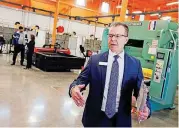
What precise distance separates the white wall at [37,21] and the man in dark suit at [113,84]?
12.5 m

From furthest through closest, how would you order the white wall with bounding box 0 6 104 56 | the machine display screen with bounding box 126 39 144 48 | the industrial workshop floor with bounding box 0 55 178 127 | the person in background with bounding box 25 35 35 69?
the white wall with bounding box 0 6 104 56 → the person in background with bounding box 25 35 35 69 → the machine display screen with bounding box 126 39 144 48 → the industrial workshop floor with bounding box 0 55 178 127

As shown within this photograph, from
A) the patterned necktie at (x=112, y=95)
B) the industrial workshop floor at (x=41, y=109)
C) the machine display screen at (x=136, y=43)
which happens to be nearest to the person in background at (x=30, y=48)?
the industrial workshop floor at (x=41, y=109)

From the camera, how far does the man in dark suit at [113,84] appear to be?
1.48m

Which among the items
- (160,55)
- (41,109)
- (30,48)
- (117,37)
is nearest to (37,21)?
(30,48)

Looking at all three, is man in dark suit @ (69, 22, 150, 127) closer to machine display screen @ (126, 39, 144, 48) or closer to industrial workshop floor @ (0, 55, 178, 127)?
industrial workshop floor @ (0, 55, 178, 127)

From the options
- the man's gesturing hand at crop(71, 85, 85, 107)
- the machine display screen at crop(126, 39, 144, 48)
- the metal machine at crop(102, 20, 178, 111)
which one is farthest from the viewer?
the machine display screen at crop(126, 39, 144, 48)

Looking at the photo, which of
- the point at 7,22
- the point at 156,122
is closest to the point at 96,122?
the point at 156,122

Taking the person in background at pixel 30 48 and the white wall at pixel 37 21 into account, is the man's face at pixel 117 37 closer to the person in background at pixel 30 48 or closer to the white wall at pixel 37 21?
the person in background at pixel 30 48

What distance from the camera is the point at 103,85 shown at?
149 centimetres

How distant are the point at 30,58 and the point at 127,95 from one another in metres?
7.32

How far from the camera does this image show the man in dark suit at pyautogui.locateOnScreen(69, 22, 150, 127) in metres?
1.48

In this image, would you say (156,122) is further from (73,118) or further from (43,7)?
(43,7)

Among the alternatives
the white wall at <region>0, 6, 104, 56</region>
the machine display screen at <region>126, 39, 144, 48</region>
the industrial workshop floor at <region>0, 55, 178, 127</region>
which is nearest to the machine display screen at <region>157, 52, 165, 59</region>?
the machine display screen at <region>126, 39, 144, 48</region>

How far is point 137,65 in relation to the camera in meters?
1.56
